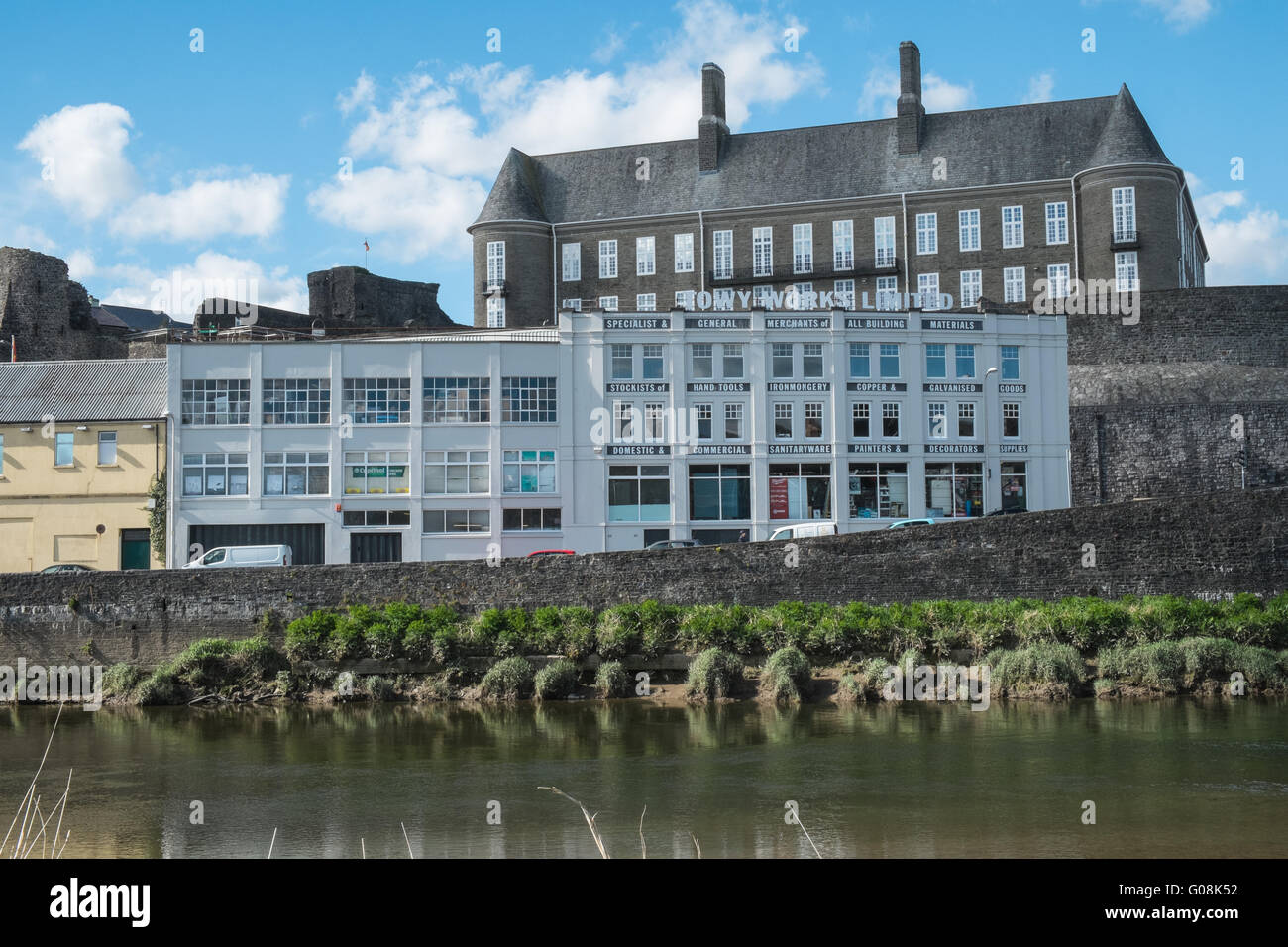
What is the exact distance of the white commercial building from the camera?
46.8 metres

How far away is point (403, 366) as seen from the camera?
47.7 metres

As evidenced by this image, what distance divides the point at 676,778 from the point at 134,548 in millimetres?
32713

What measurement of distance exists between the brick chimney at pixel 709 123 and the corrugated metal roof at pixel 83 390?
34.9 m

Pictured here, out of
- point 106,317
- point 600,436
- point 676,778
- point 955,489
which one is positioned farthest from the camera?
point 106,317

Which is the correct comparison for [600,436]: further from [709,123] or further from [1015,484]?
[709,123]

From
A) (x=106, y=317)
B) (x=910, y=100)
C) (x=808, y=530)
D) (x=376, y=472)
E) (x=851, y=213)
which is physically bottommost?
(x=808, y=530)

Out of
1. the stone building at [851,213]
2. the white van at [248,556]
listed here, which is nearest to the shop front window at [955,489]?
the stone building at [851,213]

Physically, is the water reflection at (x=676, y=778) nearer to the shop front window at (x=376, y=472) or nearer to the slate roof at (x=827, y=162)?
the shop front window at (x=376, y=472)

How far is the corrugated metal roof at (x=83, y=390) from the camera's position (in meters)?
47.3

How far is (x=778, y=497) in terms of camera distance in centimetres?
4769

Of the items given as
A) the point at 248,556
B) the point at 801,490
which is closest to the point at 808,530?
the point at 801,490

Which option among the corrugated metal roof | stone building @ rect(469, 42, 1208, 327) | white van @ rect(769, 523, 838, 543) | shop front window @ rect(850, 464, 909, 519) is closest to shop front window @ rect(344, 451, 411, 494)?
the corrugated metal roof
